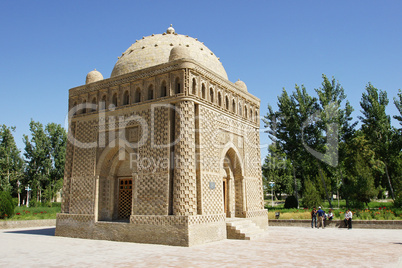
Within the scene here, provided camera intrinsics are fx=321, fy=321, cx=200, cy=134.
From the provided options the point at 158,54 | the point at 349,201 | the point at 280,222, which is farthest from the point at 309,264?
the point at 349,201

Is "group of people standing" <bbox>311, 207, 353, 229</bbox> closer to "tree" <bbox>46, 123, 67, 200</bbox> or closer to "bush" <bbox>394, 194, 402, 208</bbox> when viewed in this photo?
"bush" <bbox>394, 194, 402, 208</bbox>

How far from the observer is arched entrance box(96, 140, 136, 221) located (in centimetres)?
1195

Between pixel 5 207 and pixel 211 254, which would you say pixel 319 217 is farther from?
pixel 5 207

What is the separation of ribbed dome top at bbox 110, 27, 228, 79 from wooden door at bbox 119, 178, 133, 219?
4.43 meters

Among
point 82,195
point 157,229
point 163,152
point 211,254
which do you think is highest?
point 163,152

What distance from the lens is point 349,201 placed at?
78.9ft

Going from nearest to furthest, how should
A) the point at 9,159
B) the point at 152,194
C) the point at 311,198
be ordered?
the point at 152,194 < the point at 311,198 < the point at 9,159

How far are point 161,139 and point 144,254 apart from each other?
12.5 ft

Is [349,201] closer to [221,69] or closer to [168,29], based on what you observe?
[221,69]

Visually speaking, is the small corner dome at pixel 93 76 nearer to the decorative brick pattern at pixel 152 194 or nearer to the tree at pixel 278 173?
the decorative brick pattern at pixel 152 194

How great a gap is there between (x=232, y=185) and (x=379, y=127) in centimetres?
1705

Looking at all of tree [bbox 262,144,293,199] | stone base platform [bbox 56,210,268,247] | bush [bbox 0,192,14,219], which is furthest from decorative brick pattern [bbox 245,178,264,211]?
tree [bbox 262,144,293,199]

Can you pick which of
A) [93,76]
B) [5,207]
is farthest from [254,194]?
[5,207]

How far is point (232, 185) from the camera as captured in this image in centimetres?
1295
